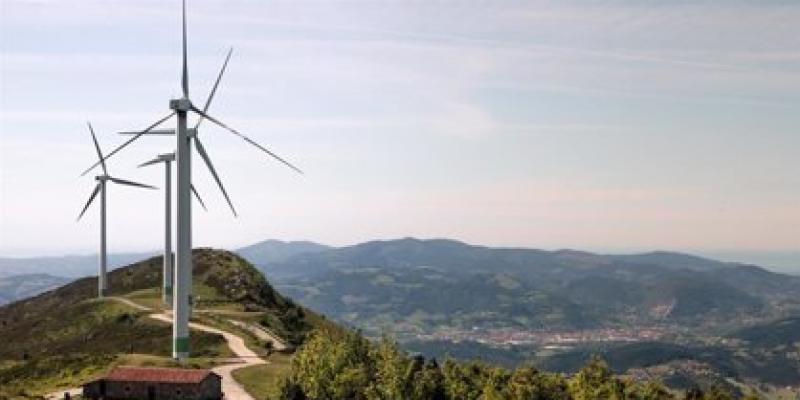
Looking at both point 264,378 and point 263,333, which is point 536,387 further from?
point 263,333

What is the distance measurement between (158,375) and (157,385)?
1.77m

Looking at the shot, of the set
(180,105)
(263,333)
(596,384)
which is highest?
(180,105)

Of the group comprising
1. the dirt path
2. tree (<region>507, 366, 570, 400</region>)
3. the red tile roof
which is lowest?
tree (<region>507, 366, 570, 400</region>)

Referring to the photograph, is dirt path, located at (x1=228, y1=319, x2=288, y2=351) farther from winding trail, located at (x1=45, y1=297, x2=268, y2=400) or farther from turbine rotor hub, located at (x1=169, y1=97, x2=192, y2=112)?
turbine rotor hub, located at (x1=169, y1=97, x2=192, y2=112)

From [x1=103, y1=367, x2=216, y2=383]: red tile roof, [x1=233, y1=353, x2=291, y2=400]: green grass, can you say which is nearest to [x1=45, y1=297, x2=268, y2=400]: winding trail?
[x1=233, y1=353, x2=291, y2=400]: green grass

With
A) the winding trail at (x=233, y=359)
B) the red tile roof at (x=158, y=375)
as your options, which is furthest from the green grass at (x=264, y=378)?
the red tile roof at (x=158, y=375)

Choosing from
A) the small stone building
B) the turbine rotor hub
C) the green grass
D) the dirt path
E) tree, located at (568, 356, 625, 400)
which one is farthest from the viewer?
the dirt path

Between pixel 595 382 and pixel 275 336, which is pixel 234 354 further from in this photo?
pixel 595 382

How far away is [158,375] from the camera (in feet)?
389

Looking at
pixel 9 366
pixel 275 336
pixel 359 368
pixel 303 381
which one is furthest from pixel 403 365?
pixel 9 366

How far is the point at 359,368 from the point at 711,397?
158ft

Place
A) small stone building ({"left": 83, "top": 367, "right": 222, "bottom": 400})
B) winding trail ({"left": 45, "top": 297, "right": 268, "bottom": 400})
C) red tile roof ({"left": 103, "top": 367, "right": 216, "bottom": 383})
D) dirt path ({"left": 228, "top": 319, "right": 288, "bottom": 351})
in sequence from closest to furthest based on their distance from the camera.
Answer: small stone building ({"left": 83, "top": 367, "right": 222, "bottom": 400}) → red tile roof ({"left": 103, "top": 367, "right": 216, "bottom": 383}) → winding trail ({"left": 45, "top": 297, "right": 268, "bottom": 400}) → dirt path ({"left": 228, "top": 319, "right": 288, "bottom": 351})

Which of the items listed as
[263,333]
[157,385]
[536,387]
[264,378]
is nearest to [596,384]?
[536,387]

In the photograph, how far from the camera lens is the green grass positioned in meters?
119
